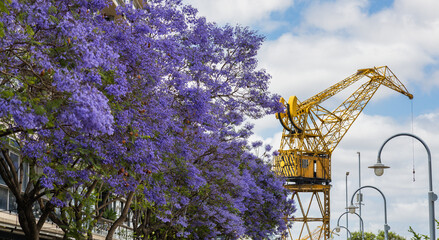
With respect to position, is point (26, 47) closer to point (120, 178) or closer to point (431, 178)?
point (120, 178)

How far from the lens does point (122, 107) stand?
54.9 ft

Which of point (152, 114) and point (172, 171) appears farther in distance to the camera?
point (172, 171)

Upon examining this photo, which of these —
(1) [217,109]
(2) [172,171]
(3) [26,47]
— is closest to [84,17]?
(3) [26,47]

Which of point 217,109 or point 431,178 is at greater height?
point 217,109

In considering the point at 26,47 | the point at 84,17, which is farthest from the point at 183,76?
the point at 26,47

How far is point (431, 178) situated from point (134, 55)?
9076mm

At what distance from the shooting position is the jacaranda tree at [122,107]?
12.8 m

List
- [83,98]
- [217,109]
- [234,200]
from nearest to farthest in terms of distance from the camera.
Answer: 1. [83,98]
2. [217,109]
3. [234,200]

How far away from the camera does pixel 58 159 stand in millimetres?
17078

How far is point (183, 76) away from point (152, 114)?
11.2ft

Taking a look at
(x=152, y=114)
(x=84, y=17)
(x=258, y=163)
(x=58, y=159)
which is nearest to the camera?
(x=84, y=17)

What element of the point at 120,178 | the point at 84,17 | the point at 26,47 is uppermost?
the point at 84,17

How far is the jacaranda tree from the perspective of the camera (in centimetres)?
1283

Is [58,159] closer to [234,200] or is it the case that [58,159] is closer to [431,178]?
[431,178]
